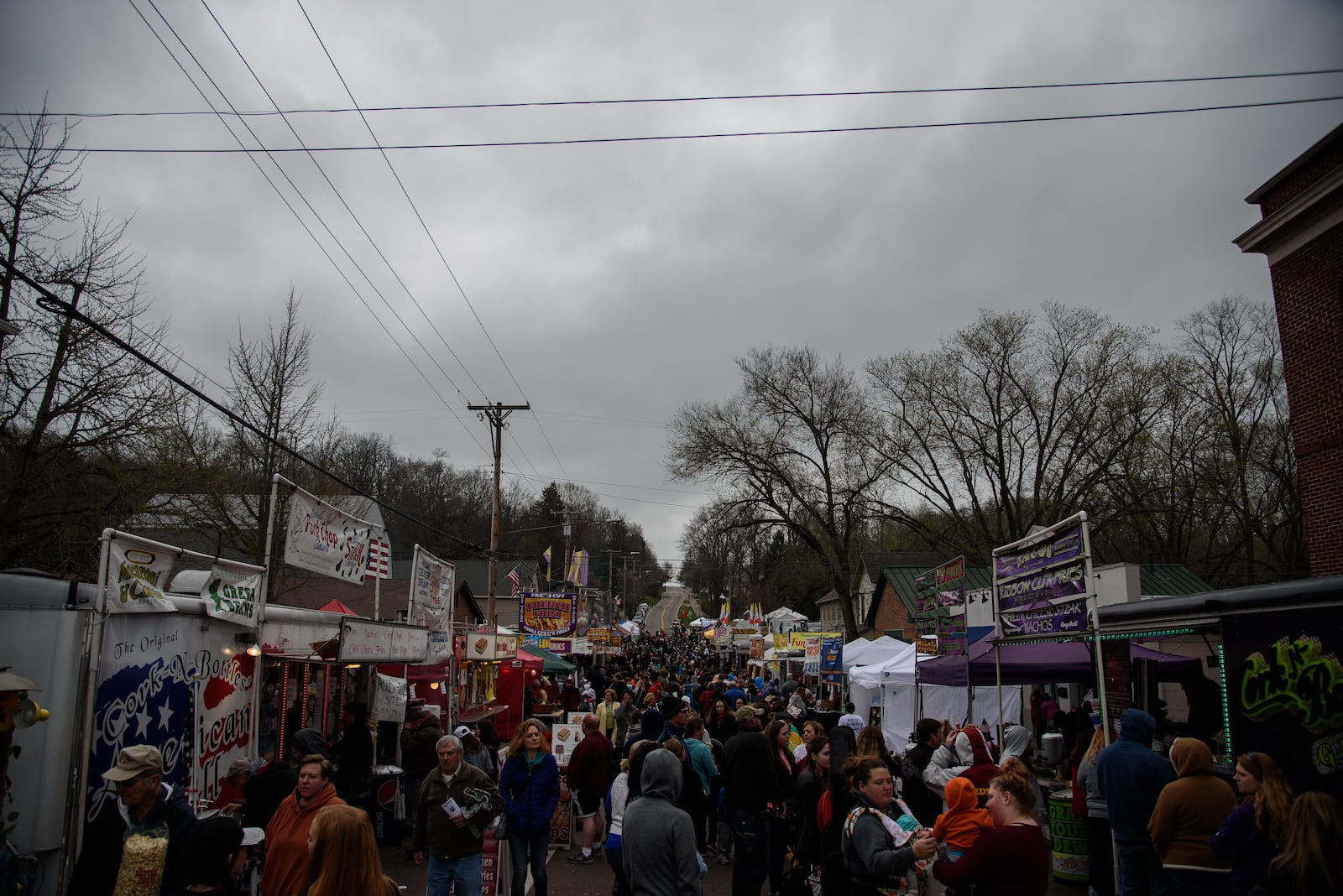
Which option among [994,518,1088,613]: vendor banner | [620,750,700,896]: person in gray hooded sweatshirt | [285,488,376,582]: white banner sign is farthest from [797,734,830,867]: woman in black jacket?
[285,488,376,582]: white banner sign

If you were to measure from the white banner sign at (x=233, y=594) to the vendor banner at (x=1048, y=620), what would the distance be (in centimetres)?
834

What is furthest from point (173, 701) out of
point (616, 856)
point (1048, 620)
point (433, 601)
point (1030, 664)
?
point (1030, 664)

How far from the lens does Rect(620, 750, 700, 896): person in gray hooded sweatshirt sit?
15.9 ft

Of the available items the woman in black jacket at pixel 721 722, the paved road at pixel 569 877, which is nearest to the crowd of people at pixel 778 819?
the paved road at pixel 569 877

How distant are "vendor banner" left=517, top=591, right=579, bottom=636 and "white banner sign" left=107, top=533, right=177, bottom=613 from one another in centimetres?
1945

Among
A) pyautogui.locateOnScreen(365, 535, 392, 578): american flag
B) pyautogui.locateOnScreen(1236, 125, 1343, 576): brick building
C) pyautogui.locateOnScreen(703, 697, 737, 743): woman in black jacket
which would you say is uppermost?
pyautogui.locateOnScreen(1236, 125, 1343, 576): brick building

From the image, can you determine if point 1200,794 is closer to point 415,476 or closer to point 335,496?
point 335,496

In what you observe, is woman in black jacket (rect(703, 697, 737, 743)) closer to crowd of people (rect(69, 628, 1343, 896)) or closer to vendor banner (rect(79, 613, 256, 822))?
crowd of people (rect(69, 628, 1343, 896))

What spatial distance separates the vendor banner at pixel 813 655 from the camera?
899 inches

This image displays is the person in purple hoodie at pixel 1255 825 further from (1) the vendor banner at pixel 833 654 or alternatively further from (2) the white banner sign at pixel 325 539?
(1) the vendor banner at pixel 833 654

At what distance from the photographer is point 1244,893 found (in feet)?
16.9

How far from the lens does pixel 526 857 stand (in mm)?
7219

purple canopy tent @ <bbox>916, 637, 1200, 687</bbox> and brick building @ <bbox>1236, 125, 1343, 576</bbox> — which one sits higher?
brick building @ <bbox>1236, 125, 1343, 576</bbox>

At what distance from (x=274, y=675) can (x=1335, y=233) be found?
18807 millimetres
